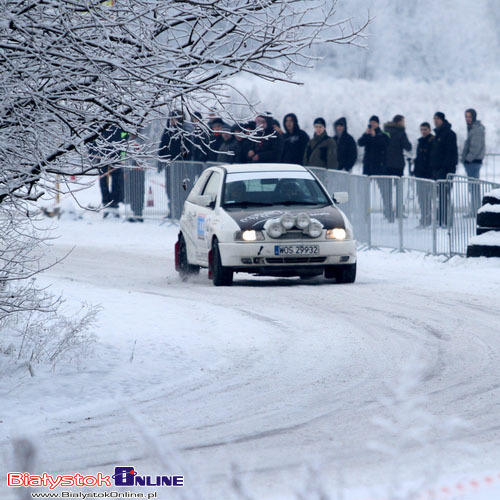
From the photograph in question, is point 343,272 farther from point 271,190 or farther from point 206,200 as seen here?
point 206,200

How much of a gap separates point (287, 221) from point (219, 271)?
111cm

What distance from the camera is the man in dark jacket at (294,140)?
24.3 metres

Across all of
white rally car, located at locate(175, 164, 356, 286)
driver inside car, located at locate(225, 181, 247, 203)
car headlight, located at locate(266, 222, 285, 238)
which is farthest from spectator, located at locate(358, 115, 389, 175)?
car headlight, located at locate(266, 222, 285, 238)

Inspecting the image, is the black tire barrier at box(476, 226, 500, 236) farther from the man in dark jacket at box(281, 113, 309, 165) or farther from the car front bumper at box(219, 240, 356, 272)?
the man in dark jacket at box(281, 113, 309, 165)

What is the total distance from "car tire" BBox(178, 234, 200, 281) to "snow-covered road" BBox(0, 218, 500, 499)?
983 millimetres

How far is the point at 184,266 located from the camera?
1739 cm

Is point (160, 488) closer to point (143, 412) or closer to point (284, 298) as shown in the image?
point (143, 412)

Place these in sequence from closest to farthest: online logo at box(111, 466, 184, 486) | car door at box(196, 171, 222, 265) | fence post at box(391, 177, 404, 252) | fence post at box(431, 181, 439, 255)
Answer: online logo at box(111, 466, 184, 486) < car door at box(196, 171, 222, 265) < fence post at box(431, 181, 439, 255) < fence post at box(391, 177, 404, 252)

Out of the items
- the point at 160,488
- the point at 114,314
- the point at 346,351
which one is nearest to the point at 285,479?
the point at 160,488

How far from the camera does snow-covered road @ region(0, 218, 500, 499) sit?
5.81 m

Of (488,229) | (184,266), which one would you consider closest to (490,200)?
(488,229)

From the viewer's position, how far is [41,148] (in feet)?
26.4

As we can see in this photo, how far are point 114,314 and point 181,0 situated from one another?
17.9 ft

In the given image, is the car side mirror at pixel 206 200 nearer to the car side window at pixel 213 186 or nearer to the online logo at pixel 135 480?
the car side window at pixel 213 186
